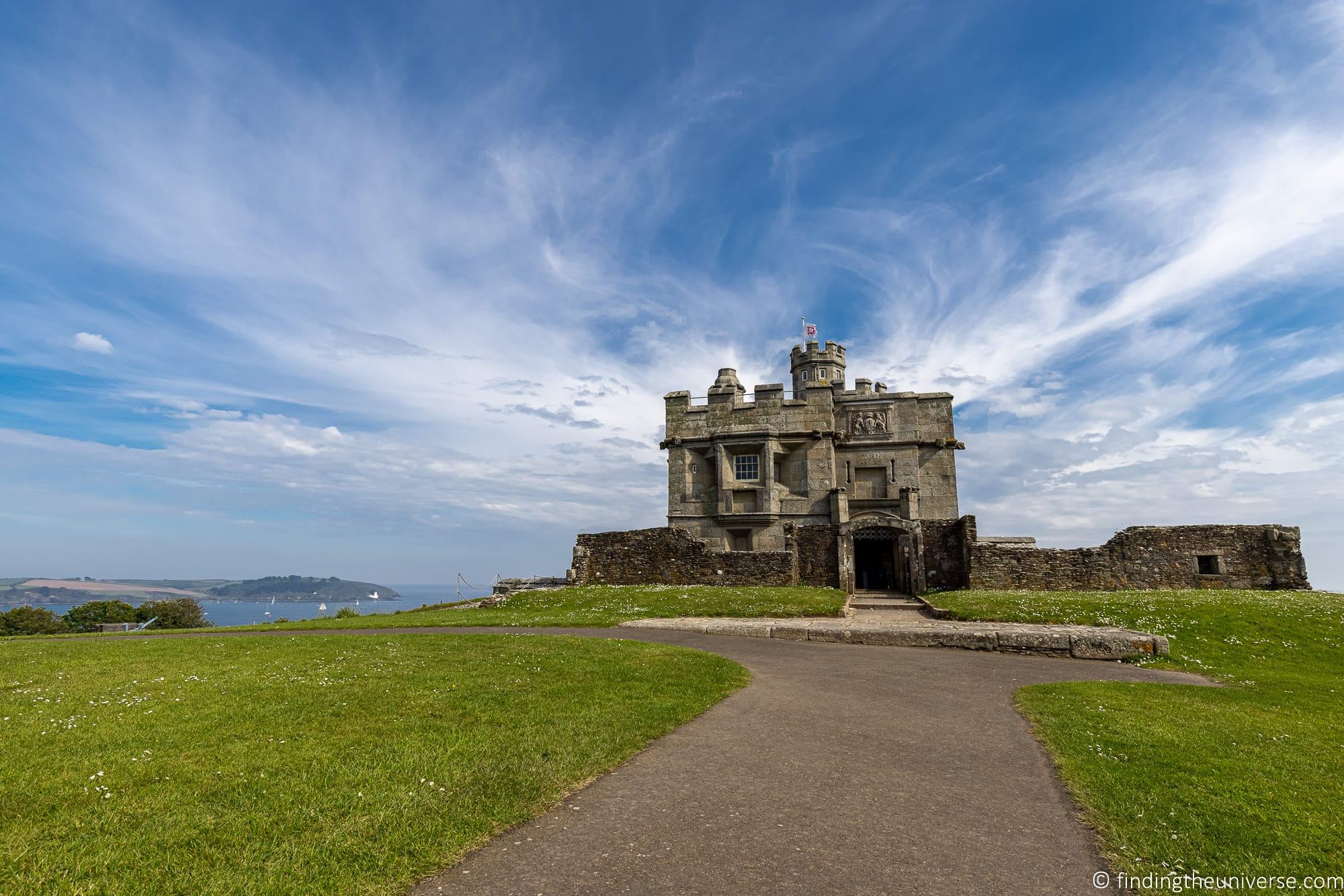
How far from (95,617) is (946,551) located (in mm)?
49802

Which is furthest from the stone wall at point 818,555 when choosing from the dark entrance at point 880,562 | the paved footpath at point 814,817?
the paved footpath at point 814,817

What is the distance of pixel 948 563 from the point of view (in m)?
34.4

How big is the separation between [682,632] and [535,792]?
13762mm

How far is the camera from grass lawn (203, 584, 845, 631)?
22.5 m

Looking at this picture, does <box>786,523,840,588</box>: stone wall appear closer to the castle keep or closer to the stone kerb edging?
the castle keep

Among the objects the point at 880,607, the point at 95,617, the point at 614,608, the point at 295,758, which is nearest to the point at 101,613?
the point at 95,617

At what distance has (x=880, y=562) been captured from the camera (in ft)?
136

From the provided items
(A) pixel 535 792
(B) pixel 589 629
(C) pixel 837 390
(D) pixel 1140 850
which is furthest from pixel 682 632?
(C) pixel 837 390

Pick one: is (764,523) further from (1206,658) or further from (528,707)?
(528,707)

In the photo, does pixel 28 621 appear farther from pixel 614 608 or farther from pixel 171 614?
pixel 614 608

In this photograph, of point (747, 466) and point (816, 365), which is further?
point (816, 365)

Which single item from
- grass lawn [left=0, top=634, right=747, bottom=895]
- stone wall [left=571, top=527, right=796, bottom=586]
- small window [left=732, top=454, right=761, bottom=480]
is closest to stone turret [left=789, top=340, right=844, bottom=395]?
small window [left=732, top=454, right=761, bottom=480]

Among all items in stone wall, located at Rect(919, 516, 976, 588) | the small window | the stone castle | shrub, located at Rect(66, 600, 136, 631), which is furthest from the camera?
the small window

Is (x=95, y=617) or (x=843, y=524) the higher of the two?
(x=843, y=524)
